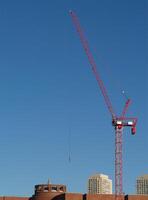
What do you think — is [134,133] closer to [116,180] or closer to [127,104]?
[127,104]

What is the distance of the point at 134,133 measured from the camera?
173 m

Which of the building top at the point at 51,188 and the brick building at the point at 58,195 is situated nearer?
the brick building at the point at 58,195

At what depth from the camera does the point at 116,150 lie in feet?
533

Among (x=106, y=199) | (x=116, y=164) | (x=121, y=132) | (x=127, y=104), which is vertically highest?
(x=127, y=104)

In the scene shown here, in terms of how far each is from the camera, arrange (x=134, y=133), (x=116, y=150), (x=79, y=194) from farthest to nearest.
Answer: (x=134, y=133) < (x=116, y=150) < (x=79, y=194)

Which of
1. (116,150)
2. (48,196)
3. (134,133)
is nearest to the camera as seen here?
(48,196)

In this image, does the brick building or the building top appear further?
the building top

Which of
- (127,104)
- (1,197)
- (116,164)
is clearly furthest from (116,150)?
(1,197)

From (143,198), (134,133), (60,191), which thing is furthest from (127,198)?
(134,133)

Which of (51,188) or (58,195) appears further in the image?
(51,188)

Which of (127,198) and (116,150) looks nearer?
(127,198)

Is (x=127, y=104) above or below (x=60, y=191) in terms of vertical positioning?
above

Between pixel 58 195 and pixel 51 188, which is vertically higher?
pixel 51 188

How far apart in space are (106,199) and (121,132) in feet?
116
